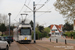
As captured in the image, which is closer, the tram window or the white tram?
the white tram

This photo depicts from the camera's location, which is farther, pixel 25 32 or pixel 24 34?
pixel 25 32

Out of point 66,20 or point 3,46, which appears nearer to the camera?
point 3,46

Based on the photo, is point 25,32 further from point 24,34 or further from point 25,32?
point 24,34

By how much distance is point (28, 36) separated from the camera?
97.0ft

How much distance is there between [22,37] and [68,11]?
10.8m

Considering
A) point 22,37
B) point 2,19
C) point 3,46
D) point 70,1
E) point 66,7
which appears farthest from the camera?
point 2,19

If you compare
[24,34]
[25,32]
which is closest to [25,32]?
[25,32]

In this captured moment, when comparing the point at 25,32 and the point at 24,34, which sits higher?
the point at 25,32

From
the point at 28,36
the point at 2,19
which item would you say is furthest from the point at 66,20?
the point at 2,19

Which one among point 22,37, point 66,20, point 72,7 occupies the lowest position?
point 22,37

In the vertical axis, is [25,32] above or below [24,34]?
above

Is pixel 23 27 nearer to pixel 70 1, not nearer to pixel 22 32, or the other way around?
pixel 22 32

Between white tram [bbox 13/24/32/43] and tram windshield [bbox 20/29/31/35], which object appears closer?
white tram [bbox 13/24/32/43]

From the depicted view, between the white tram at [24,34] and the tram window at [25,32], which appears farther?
the tram window at [25,32]
